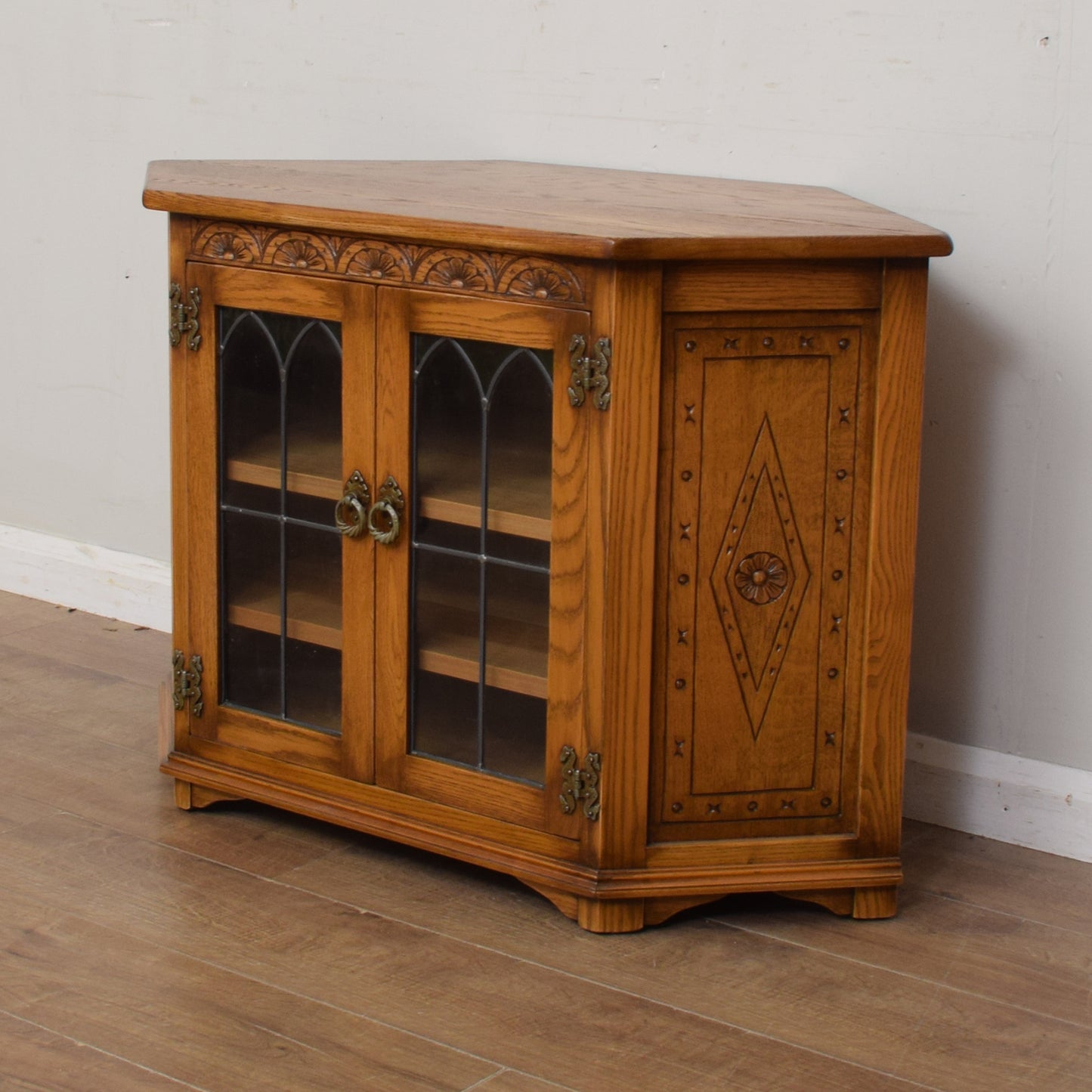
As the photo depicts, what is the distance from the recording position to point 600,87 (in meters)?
2.73

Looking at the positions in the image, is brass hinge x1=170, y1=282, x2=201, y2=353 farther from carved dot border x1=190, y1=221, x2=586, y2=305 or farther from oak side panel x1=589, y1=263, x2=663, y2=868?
oak side panel x1=589, y1=263, x2=663, y2=868

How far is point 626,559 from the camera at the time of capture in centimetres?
211

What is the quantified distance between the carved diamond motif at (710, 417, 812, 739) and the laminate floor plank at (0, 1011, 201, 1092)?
2.80ft

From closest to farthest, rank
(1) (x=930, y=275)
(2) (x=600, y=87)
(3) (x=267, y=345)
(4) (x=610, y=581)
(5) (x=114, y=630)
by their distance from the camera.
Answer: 1. (4) (x=610, y=581)
2. (3) (x=267, y=345)
3. (1) (x=930, y=275)
4. (2) (x=600, y=87)
5. (5) (x=114, y=630)

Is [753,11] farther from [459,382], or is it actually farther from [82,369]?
[82,369]

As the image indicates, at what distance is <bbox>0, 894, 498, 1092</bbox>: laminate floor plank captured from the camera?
6.08ft

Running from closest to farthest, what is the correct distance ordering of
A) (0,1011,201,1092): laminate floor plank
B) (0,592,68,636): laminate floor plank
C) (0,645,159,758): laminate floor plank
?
(0,1011,201,1092): laminate floor plank < (0,645,159,758): laminate floor plank < (0,592,68,636): laminate floor plank

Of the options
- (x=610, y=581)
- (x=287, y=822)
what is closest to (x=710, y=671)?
(x=610, y=581)

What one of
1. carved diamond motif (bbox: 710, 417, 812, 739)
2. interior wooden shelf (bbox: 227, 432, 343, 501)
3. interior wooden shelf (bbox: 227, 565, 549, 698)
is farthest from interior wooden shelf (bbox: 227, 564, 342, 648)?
carved diamond motif (bbox: 710, 417, 812, 739)

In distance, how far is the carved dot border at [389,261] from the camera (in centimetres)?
207

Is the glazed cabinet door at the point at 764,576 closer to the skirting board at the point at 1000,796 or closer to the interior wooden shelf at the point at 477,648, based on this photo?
the interior wooden shelf at the point at 477,648

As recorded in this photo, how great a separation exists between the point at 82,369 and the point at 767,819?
1911mm

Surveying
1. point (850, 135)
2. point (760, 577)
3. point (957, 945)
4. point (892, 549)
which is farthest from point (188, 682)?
point (850, 135)

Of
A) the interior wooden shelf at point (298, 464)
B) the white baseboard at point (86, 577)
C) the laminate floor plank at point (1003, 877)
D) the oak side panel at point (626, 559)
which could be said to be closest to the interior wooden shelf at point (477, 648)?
the oak side panel at point (626, 559)
